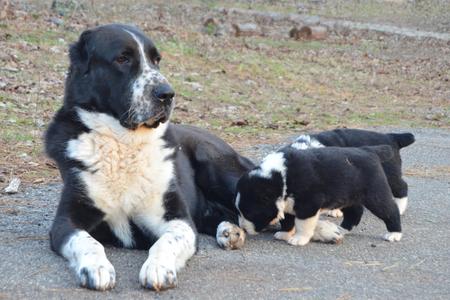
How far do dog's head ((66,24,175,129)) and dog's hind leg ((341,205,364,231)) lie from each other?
5.11ft

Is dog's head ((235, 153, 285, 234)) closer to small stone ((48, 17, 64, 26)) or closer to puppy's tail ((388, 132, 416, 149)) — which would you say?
puppy's tail ((388, 132, 416, 149))

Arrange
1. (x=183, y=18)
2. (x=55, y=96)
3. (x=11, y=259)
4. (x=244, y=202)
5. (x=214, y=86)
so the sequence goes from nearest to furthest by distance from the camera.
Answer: (x=11, y=259)
(x=244, y=202)
(x=55, y=96)
(x=214, y=86)
(x=183, y=18)

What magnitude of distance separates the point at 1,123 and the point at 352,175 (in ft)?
17.5

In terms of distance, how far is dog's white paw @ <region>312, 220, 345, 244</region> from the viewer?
5176mm

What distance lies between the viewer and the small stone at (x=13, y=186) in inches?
255

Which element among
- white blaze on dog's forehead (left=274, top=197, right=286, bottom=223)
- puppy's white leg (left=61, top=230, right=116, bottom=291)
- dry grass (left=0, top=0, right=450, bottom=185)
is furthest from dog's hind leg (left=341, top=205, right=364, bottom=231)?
dry grass (left=0, top=0, right=450, bottom=185)

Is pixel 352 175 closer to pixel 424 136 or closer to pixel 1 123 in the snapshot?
pixel 1 123

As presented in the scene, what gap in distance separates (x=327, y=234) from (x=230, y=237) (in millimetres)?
702

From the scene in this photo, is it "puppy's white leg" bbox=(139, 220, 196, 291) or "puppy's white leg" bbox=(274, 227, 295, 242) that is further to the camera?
"puppy's white leg" bbox=(274, 227, 295, 242)

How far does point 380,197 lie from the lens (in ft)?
16.9

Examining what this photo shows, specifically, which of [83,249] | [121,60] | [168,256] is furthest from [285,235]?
[121,60]

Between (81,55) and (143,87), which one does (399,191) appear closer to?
(143,87)

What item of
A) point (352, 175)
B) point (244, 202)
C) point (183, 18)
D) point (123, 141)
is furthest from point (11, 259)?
point (183, 18)

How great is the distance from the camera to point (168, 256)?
433 centimetres
